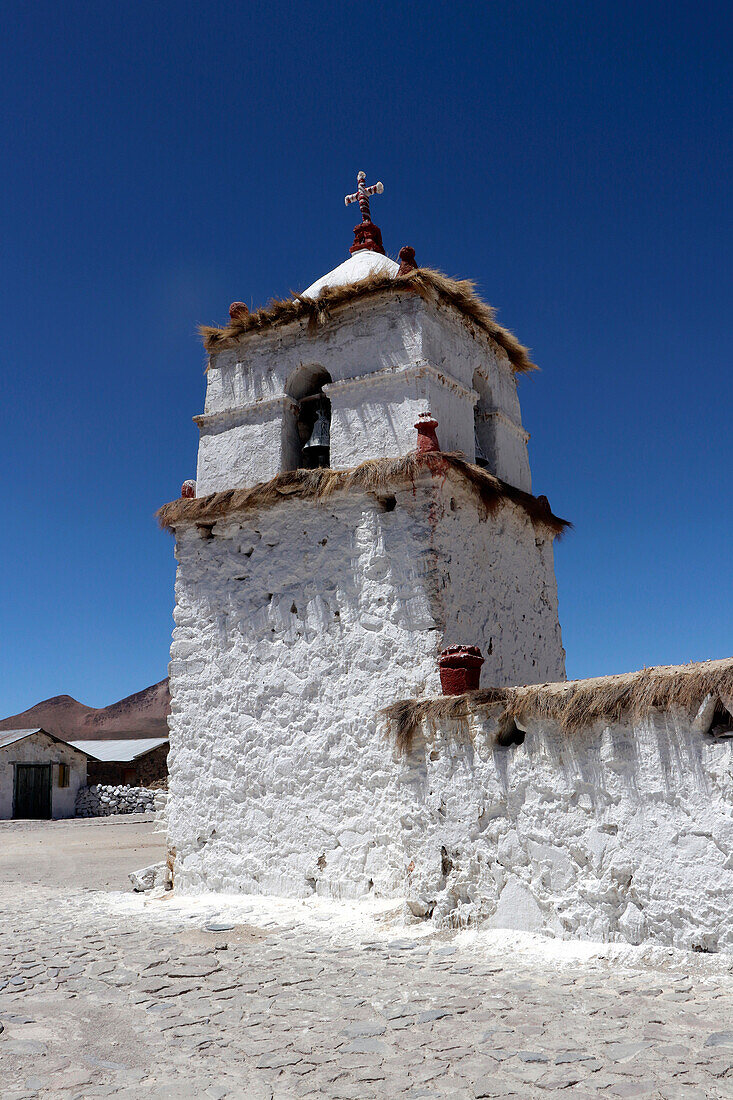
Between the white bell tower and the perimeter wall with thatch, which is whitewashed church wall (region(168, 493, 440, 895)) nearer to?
the white bell tower

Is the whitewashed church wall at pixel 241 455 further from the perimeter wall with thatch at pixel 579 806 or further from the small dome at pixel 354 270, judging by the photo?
the perimeter wall with thatch at pixel 579 806

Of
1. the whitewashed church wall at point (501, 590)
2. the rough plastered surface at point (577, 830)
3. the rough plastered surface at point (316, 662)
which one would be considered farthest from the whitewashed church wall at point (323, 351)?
the rough plastered surface at point (577, 830)

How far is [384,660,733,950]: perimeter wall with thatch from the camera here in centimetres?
520

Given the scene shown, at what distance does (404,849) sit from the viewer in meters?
7.07

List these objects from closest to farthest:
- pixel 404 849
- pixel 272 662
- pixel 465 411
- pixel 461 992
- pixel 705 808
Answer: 1. pixel 461 992
2. pixel 705 808
3. pixel 404 849
4. pixel 272 662
5. pixel 465 411

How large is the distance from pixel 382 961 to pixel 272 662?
346 centimetres

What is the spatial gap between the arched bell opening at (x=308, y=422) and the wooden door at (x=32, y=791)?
20730mm

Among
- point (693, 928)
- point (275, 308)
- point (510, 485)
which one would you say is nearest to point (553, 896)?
point (693, 928)

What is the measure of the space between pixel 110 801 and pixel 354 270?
21894 mm

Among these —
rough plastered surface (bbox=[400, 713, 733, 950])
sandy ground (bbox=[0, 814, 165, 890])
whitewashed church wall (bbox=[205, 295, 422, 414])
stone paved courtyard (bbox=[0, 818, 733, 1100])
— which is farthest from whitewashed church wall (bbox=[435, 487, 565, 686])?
sandy ground (bbox=[0, 814, 165, 890])

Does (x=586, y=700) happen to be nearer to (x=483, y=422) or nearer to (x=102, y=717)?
(x=483, y=422)

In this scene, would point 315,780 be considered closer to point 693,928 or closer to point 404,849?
point 404,849

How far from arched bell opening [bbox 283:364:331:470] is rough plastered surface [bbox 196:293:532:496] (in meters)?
0.03

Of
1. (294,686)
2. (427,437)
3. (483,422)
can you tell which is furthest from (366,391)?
(294,686)
